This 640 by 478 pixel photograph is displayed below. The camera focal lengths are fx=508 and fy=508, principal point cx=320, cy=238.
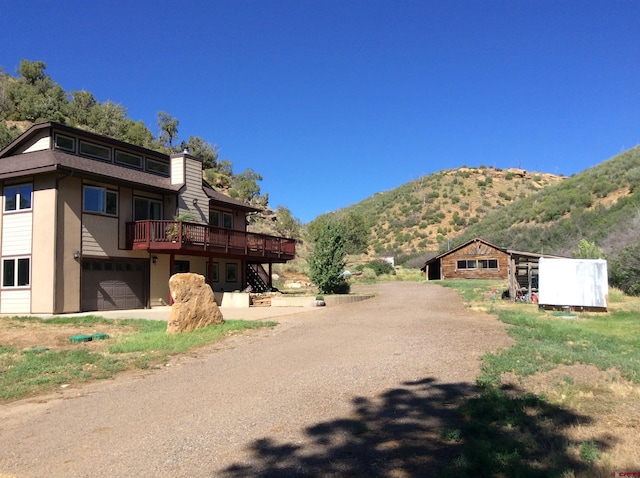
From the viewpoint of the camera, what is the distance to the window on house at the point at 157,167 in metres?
24.9

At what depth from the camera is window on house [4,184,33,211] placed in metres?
20.1

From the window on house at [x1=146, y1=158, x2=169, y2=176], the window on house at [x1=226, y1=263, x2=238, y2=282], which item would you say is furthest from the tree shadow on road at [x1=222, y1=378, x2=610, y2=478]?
the window on house at [x1=226, y1=263, x2=238, y2=282]

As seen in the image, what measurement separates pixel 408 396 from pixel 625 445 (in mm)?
2478

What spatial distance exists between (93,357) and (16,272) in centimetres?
1239

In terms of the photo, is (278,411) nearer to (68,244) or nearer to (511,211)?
(68,244)

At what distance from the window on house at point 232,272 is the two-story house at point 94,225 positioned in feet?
8.62

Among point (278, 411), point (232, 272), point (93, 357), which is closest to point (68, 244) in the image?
point (232, 272)

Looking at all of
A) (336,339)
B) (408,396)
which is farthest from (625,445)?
(336,339)

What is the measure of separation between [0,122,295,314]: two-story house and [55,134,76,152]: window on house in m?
0.04

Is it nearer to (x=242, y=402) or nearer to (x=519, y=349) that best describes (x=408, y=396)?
(x=242, y=402)

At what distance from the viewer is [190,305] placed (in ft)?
43.4

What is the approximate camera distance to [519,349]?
936cm

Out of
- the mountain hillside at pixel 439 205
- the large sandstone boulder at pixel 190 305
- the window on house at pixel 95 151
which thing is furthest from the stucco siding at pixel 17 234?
the mountain hillside at pixel 439 205

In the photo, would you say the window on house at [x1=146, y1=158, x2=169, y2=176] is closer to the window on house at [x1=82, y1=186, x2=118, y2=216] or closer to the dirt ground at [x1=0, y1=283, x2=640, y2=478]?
the window on house at [x1=82, y1=186, x2=118, y2=216]
